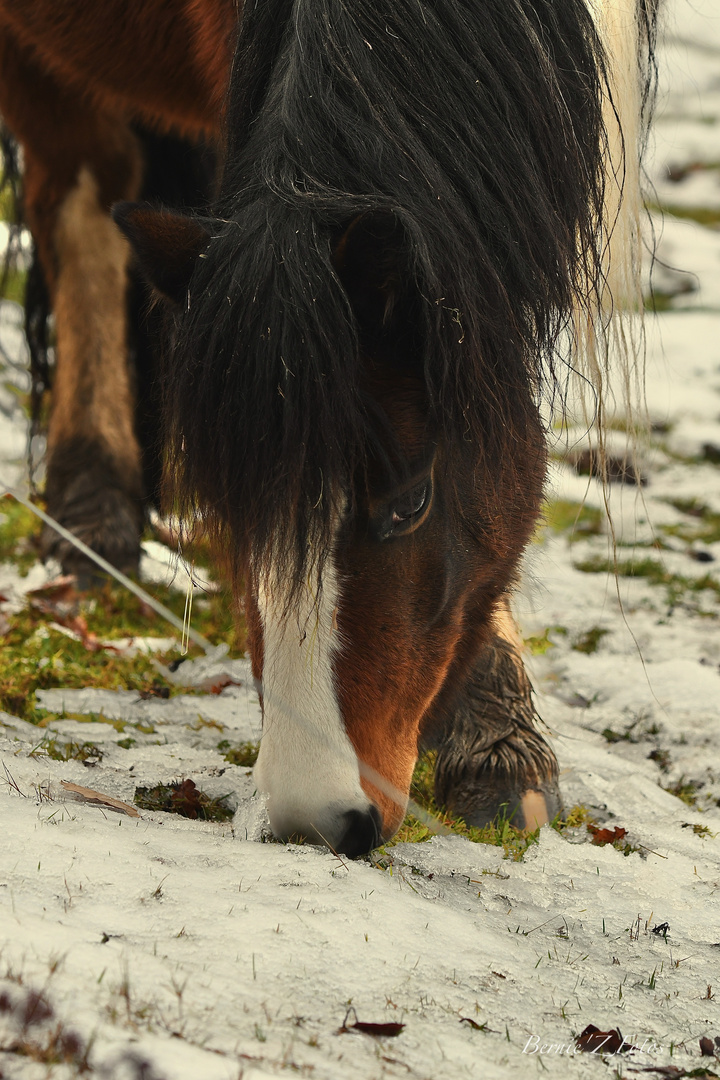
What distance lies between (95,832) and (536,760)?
4.09 feet

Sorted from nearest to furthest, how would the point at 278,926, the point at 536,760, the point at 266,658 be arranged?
the point at 278,926 → the point at 266,658 → the point at 536,760

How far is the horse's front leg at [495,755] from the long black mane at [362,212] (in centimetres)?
82

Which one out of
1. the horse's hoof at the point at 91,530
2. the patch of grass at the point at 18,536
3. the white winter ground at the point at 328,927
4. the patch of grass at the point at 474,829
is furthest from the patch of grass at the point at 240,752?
the patch of grass at the point at 18,536

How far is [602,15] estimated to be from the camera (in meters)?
2.41

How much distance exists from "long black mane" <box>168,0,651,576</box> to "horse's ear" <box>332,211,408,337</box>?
12 mm

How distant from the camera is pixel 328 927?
1.58 metres

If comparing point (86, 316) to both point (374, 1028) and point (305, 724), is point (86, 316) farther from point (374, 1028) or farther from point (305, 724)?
point (374, 1028)

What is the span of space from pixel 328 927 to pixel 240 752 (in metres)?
1.09

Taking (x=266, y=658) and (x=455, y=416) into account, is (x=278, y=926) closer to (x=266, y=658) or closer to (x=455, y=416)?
(x=266, y=658)

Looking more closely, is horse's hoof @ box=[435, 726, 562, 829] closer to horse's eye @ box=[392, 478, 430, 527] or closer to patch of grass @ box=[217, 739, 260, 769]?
patch of grass @ box=[217, 739, 260, 769]

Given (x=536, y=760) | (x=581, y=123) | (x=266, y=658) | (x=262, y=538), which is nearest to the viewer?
(x=262, y=538)

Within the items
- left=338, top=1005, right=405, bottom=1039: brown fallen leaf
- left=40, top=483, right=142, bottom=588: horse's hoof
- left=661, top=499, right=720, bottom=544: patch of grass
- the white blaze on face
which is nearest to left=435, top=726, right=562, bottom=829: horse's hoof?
the white blaze on face

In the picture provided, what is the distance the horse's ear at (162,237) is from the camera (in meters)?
1.87

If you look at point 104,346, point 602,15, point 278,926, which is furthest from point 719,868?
point 104,346
